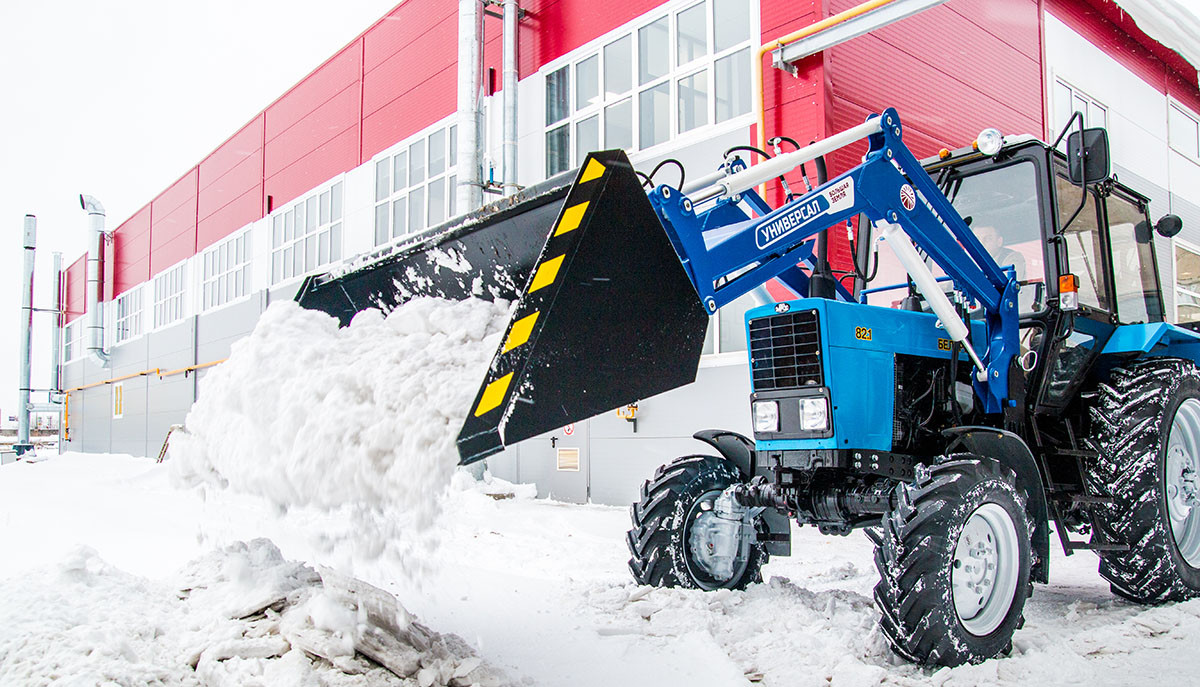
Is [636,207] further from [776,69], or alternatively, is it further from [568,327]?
[776,69]

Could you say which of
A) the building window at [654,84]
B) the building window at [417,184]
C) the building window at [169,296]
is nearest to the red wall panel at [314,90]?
the building window at [417,184]

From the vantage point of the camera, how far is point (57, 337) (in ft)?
112

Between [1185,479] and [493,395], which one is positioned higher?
[493,395]

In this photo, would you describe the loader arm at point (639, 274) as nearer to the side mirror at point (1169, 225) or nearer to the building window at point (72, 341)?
the side mirror at point (1169, 225)

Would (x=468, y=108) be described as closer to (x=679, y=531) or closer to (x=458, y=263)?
(x=458, y=263)

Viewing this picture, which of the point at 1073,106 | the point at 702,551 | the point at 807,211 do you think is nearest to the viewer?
the point at 807,211

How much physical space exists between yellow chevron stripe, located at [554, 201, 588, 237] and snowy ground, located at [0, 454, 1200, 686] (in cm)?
115

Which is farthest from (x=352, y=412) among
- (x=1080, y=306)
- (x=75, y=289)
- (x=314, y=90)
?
(x=75, y=289)

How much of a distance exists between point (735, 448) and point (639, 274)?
6.18 feet

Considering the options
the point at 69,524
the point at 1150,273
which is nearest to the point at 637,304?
the point at 1150,273

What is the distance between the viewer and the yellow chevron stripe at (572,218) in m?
2.96

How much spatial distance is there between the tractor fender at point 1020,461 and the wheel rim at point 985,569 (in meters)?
0.20

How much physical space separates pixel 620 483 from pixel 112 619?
7.06m

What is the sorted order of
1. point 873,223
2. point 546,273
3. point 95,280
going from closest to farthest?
point 546,273 < point 873,223 < point 95,280
